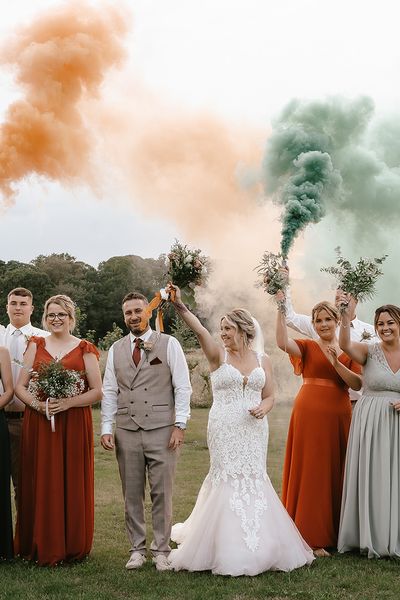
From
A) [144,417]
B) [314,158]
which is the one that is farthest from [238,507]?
[314,158]

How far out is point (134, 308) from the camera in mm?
6770

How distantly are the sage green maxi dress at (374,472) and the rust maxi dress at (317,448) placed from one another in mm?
257

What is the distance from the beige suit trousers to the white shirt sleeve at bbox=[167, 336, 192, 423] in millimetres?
196

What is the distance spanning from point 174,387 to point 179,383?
0.27 feet

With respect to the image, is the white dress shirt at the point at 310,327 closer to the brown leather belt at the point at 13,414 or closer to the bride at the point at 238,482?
the bride at the point at 238,482

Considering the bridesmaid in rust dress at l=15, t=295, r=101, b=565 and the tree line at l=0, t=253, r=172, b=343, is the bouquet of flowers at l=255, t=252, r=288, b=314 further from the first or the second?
the tree line at l=0, t=253, r=172, b=343

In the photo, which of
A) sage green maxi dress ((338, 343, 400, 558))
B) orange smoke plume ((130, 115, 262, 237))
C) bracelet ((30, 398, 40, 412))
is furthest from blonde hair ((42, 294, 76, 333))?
orange smoke plume ((130, 115, 262, 237))

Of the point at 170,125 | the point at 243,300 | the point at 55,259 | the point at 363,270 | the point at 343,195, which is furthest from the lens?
the point at 55,259

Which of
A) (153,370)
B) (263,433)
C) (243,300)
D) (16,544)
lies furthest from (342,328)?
(243,300)

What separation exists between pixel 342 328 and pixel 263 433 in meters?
1.39

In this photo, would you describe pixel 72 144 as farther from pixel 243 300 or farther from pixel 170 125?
pixel 243 300

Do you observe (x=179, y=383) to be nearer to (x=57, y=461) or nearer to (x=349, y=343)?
(x=57, y=461)

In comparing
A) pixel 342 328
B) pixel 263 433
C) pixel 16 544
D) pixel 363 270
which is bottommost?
pixel 16 544

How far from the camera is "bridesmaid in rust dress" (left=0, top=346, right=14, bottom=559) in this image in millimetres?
6777
